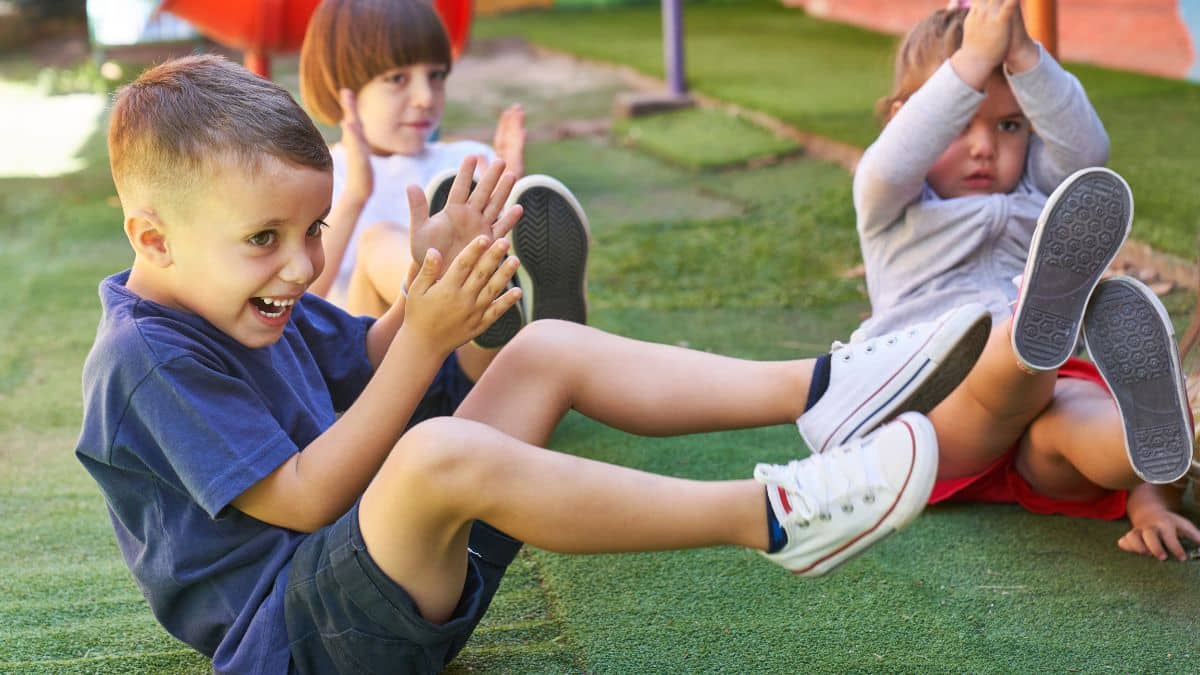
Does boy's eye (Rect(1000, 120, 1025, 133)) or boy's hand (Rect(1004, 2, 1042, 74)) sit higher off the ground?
boy's hand (Rect(1004, 2, 1042, 74))

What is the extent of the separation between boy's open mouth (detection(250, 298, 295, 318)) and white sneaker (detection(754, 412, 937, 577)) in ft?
2.04

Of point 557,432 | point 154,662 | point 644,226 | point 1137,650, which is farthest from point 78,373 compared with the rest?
point 1137,650

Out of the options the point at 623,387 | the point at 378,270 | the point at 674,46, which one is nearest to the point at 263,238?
the point at 623,387

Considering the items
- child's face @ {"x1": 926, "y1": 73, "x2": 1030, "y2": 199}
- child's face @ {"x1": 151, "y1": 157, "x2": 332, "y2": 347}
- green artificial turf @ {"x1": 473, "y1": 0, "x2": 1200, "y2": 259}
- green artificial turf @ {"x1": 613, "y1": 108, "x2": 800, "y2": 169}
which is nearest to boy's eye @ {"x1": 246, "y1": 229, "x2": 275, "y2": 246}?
child's face @ {"x1": 151, "y1": 157, "x2": 332, "y2": 347}

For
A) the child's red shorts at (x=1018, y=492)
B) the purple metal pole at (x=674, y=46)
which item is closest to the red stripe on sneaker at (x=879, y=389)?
the child's red shorts at (x=1018, y=492)

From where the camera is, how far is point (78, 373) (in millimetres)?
3117

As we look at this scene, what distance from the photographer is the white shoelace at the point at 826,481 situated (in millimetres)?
1449

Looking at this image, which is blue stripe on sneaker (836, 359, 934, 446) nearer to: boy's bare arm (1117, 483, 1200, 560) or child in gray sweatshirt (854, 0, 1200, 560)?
child in gray sweatshirt (854, 0, 1200, 560)

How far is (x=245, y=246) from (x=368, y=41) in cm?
153

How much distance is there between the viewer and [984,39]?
2.21m

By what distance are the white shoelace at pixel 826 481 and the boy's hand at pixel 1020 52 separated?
40.3 inches

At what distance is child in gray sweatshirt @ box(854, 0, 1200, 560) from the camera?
1.87 meters

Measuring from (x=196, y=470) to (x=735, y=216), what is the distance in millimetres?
3040

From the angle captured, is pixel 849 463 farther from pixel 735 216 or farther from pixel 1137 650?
pixel 735 216
